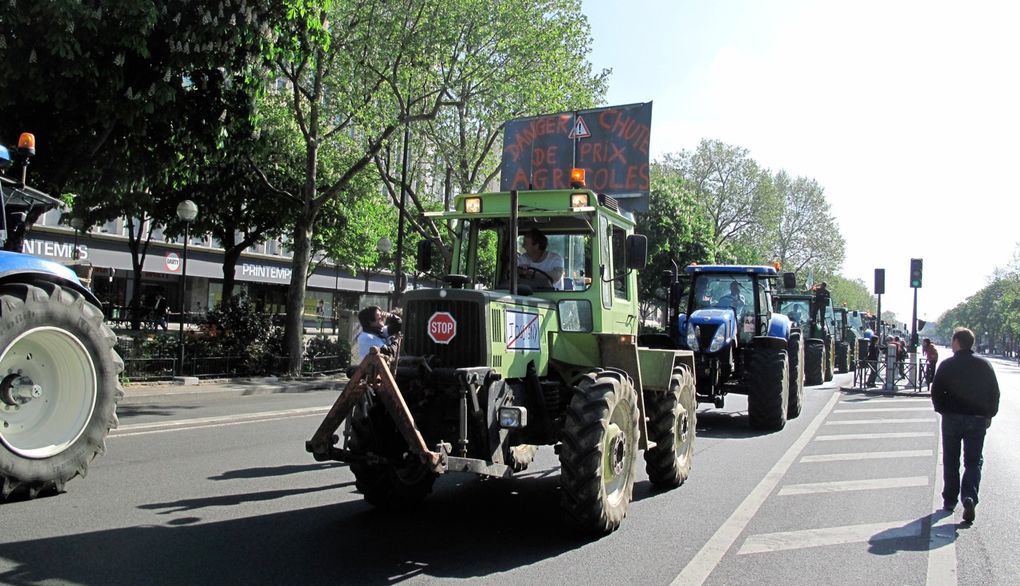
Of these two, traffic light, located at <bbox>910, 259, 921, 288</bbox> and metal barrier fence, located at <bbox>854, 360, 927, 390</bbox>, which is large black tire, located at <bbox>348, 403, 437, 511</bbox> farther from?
traffic light, located at <bbox>910, 259, 921, 288</bbox>

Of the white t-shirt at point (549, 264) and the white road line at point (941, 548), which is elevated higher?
the white t-shirt at point (549, 264)

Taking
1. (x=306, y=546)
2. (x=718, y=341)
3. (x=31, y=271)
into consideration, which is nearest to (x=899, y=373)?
(x=718, y=341)

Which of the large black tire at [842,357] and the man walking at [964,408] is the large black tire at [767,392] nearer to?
the man walking at [964,408]

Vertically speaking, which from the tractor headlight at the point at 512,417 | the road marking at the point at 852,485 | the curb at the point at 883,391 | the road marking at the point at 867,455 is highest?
the tractor headlight at the point at 512,417

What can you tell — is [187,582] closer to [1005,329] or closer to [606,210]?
[606,210]

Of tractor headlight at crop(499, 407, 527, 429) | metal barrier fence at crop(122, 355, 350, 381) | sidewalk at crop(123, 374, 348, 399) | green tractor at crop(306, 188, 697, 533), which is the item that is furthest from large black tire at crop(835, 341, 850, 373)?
tractor headlight at crop(499, 407, 527, 429)

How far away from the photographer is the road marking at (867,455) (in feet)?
32.2

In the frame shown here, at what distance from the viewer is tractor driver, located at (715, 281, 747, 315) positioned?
14.7m

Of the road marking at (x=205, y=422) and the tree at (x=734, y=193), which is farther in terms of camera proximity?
the tree at (x=734, y=193)

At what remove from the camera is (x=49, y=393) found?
245 inches

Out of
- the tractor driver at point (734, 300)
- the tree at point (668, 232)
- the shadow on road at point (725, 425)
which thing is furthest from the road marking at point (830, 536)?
the tree at point (668, 232)

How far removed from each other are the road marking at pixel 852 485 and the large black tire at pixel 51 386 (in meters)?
6.42

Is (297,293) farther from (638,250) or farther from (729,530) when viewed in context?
(729,530)

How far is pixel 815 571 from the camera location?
5.16m
